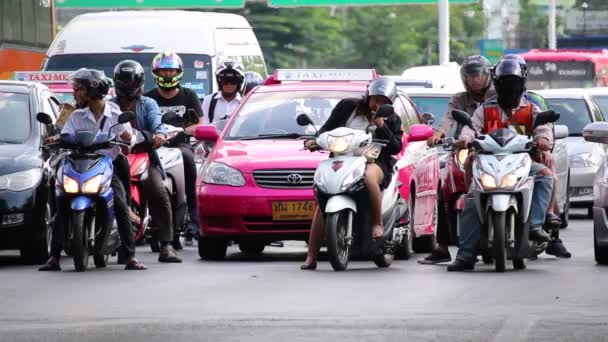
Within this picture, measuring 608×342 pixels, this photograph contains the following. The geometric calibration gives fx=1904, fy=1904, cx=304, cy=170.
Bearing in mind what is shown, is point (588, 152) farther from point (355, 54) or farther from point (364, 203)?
point (355, 54)

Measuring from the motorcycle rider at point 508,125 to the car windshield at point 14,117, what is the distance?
3.98 meters

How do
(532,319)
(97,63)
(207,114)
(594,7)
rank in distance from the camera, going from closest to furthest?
(532,319)
(207,114)
(97,63)
(594,7)

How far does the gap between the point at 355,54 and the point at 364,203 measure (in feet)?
245

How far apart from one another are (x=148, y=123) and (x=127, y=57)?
8603mm

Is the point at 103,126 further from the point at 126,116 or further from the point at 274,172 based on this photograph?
the point at 274,172

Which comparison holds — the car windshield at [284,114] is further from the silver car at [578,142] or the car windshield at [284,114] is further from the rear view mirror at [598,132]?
the silver car at [578,142]

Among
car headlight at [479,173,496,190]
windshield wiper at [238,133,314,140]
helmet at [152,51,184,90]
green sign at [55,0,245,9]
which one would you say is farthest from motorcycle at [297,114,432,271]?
green sign at [55,0,245,9]

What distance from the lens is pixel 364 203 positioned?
48.1ft

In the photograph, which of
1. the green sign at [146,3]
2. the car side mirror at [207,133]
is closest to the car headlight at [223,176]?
the car side mirror at [207,133]

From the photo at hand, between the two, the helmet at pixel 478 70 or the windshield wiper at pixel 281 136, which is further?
the windshield wiper at pixel 281 136

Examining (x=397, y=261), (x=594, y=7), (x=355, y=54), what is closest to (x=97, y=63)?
(x=397, y=261)

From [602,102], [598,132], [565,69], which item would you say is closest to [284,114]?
[598,132]

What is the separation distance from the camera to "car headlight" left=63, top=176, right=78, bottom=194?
14375mm

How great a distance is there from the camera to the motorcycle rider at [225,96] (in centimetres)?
1969
